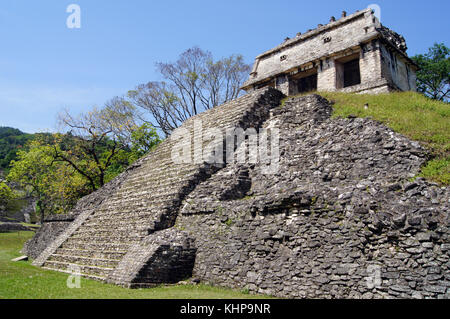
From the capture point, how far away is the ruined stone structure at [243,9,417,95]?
14.5 metres

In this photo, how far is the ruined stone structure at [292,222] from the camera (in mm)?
5535

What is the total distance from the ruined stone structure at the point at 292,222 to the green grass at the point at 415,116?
331mm

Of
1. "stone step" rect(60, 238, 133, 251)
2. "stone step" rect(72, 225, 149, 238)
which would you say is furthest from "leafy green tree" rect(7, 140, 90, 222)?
"stone step" rect(60, 238, 133, 251)

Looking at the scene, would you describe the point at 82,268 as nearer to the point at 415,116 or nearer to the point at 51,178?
the point at 415,116

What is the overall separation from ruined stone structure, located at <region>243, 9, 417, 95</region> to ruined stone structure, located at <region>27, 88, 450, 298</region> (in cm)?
435

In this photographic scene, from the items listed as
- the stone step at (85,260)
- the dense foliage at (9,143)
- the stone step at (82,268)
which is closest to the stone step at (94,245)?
→ the stone step at (85,260)

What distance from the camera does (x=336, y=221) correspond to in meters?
6.36

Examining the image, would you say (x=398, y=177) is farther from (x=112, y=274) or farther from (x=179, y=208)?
(x=112, y=274)

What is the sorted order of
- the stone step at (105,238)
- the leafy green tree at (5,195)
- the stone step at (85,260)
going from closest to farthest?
1. the stone step at (85,260)
2. the stone step at (105,238)
3. the leafy green tree at (5,195)

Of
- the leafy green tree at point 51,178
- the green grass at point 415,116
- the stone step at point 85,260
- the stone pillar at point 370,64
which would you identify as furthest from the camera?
the leafy green tree at point 51,178

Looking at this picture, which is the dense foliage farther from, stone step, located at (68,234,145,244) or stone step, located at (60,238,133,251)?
stone step, located at (68,234,145,244)

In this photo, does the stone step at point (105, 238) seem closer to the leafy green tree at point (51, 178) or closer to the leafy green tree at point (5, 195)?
the leafy green tree at point (51, 178)
